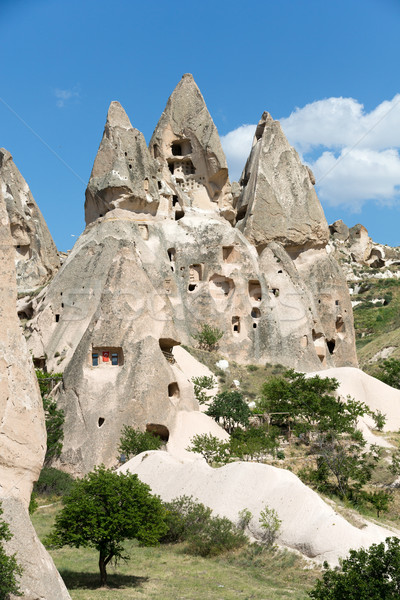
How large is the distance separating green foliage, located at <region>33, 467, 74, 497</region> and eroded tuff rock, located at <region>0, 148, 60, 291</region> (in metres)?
25.2

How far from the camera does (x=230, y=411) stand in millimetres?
25172

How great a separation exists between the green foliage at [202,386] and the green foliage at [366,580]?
17.6 metres

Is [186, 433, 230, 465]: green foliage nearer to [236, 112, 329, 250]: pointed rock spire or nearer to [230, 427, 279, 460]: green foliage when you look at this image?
[230, 427, 279, 460]: green foliage

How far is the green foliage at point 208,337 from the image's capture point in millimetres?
33478

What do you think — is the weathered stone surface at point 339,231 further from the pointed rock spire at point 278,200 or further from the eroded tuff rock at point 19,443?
the eroded tuff rock at point 19,443

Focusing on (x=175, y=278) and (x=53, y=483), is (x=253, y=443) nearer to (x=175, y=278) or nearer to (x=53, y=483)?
(x=53, y=483)

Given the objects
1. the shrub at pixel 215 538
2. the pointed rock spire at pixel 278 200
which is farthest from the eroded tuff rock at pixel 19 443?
the pointed rock spire at pixel 278 200

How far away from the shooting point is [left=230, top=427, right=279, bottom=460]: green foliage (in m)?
20.7

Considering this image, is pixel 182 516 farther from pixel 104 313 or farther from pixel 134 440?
pixel 104 313

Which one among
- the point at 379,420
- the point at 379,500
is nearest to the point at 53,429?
the point at 379,500

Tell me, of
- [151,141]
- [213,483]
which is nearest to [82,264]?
[151,141]

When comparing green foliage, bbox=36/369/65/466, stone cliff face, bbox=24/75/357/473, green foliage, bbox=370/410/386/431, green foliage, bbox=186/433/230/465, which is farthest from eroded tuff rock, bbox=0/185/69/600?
green foliage, bbox=370/410/386/431

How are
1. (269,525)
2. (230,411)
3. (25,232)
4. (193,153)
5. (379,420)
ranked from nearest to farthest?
(269,525) → (230,411) → (379,420) → (193,153) → (25,232)

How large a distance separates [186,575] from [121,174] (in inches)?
1014
